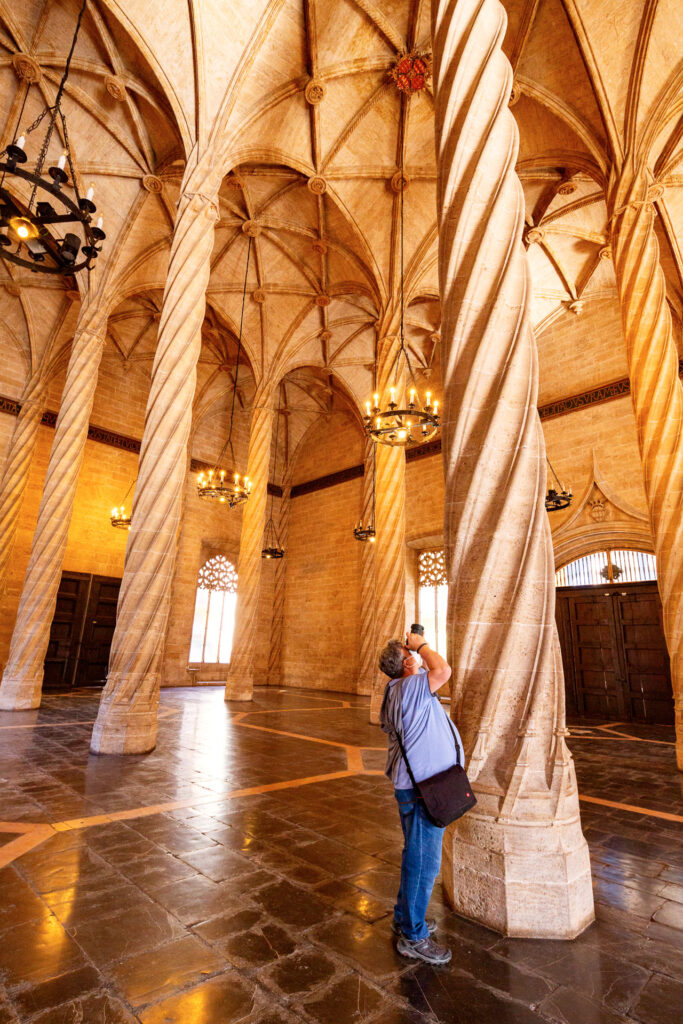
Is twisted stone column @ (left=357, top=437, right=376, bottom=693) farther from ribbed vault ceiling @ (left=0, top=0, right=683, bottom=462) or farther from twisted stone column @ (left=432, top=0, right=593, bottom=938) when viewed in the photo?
twisted stone column @ (left=432, top=0, right=593, bottom=938)

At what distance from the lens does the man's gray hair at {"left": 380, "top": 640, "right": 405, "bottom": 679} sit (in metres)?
2.32

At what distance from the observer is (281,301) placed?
14016 mm

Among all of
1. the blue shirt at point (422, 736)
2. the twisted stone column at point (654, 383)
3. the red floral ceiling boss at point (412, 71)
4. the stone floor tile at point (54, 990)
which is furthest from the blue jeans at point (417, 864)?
the red floral ceiling boss at point (412, 71)

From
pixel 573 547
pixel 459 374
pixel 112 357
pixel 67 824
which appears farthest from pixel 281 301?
pixel 67 824

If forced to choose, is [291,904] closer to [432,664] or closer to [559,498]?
[432,664]

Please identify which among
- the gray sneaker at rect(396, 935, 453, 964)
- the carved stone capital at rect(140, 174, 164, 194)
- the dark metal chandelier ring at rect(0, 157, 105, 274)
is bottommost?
the gray sneaker at rect(396, 935, 453, 964)

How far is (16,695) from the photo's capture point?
8.90m

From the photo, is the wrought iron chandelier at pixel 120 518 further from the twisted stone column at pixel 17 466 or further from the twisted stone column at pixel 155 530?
the twisted stone column at pixel 155 530

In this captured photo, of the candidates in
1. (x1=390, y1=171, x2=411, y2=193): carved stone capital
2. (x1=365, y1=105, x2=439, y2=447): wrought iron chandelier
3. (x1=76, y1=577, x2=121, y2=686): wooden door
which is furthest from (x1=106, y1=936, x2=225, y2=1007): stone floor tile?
(x1=76, y1=577, x2=121, y2=686): wooden door

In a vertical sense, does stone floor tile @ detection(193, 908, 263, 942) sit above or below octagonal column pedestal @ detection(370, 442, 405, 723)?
below

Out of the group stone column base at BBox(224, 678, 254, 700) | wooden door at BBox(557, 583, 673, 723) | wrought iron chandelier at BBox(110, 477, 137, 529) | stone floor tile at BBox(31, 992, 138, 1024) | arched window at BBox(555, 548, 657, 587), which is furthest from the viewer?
wrought iron chandelier at BBox(110, 477, 137, 529)

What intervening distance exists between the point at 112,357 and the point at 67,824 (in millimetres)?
14731

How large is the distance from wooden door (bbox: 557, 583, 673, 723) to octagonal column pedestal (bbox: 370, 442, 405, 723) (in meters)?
4.79

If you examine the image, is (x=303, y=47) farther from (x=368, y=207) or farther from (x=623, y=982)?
(x=623, y=982)
